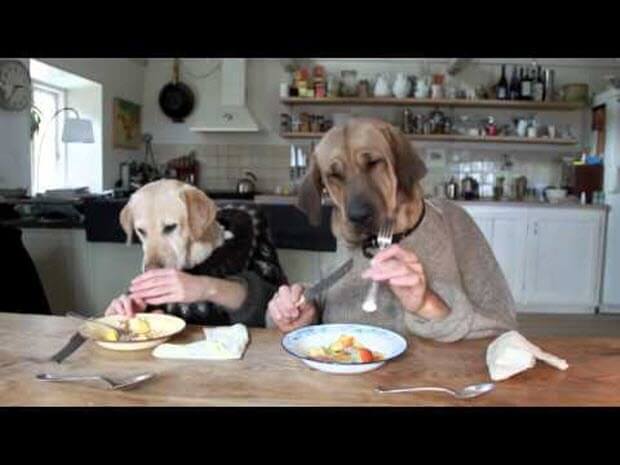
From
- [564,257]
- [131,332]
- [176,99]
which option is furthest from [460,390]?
[176,99]

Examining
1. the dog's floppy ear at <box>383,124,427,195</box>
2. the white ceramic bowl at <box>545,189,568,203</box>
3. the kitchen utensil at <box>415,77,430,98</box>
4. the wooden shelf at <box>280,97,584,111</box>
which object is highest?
the kitchen utensil at <box>415,77,430,98</box>

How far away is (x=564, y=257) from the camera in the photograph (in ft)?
14.8

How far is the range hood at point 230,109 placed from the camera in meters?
5.38

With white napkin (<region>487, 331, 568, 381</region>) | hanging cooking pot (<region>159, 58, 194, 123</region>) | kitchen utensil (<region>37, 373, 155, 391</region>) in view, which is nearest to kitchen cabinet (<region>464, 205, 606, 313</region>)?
hanging cooking pot (<region>159, 58, 194, 123</region>)

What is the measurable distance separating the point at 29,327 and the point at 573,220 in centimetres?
433

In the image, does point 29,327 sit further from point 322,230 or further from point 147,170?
point 147,170

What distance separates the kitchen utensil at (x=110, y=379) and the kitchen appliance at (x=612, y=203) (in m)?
4.45

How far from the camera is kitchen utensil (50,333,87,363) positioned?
2.96 feet

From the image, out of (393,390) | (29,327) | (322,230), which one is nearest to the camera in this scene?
(393,390)

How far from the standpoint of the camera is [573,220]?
4477mm

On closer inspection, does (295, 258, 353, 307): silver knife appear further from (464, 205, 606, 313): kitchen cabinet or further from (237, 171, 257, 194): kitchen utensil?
(237, 171, 257, 194): kitchen utensil

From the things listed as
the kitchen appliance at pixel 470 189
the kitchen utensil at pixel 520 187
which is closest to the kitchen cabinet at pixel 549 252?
the kitchen appliance at pixel 470 189

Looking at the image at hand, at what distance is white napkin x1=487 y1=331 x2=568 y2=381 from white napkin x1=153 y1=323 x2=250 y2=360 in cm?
40
